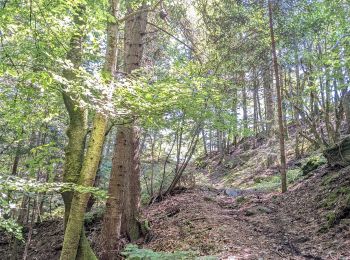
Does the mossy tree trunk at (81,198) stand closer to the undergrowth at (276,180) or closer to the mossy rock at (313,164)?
the mossy rock at (313,164)

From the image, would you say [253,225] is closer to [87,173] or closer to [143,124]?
[143,124]

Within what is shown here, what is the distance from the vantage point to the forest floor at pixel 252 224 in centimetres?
586

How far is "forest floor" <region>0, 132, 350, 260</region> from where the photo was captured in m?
5.86

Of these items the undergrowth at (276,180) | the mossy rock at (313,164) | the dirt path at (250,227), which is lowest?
the dirt path at (250,227)

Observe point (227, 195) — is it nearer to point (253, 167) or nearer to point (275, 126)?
point (275, 126)

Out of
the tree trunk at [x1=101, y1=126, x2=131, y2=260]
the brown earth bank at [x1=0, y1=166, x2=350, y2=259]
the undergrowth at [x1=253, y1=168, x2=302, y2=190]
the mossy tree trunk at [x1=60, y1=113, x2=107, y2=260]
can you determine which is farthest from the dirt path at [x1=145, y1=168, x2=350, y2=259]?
the mossy tree trunk at [x1=60, y1=113, x2=107, y2=260]

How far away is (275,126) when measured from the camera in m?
15.8

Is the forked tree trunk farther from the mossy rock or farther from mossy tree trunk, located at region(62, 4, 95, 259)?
the mossy rock

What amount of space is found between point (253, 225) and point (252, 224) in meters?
0.08

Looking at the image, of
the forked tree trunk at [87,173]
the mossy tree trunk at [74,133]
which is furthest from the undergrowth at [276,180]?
the forked tree trunk at [87,173]

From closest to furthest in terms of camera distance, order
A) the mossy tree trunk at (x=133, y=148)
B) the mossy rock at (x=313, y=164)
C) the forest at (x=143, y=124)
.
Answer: the forest at (x=143, y=124) → the mossy tree trunk at (x=133, y=148) → the mossy rock at (x=313, y=164)

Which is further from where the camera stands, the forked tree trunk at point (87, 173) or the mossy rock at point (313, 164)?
the mossy rock at point (313, 164)

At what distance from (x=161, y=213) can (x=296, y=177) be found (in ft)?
18.7

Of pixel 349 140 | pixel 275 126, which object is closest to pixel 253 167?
pixel 275 126
